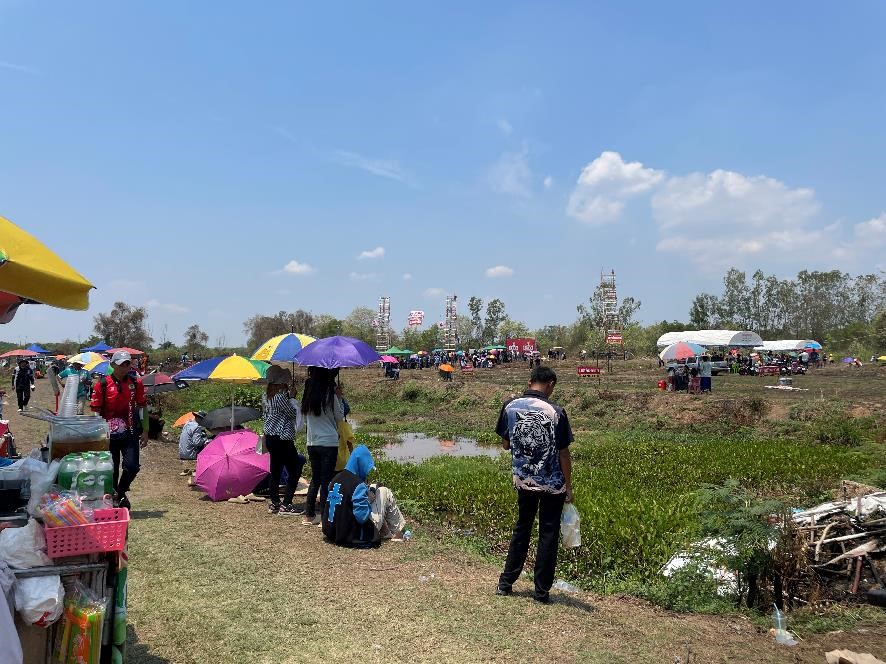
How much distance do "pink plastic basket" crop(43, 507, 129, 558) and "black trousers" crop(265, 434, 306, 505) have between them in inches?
179

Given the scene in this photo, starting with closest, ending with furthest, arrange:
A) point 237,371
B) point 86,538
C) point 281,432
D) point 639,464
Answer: point 86,538 < point 281,432 < point 237,371 < point 639,464

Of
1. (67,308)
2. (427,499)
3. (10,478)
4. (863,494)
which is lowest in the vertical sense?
(427,499)

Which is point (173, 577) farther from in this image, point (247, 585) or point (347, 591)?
point (347, 591)

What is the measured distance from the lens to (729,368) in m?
44.1

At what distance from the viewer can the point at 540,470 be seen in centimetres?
498

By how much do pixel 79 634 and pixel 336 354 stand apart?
452 cm

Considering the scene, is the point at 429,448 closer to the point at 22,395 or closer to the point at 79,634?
the point at 22,395

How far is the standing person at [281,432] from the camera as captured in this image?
7.65 metres

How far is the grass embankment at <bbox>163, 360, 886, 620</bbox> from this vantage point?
22.0 ft

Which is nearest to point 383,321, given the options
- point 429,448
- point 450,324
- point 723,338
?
point 450,324

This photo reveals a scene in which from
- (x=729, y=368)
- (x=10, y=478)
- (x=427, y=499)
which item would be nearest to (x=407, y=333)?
(x=729, y=368)

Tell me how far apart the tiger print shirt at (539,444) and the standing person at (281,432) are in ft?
11.7

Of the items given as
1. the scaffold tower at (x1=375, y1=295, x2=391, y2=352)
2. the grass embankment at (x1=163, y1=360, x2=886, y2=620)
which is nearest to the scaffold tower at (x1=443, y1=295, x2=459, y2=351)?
the scaffold tower at (x1=375, y1=295, x2=391, y2=352)

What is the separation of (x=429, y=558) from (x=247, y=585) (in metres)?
1.85
